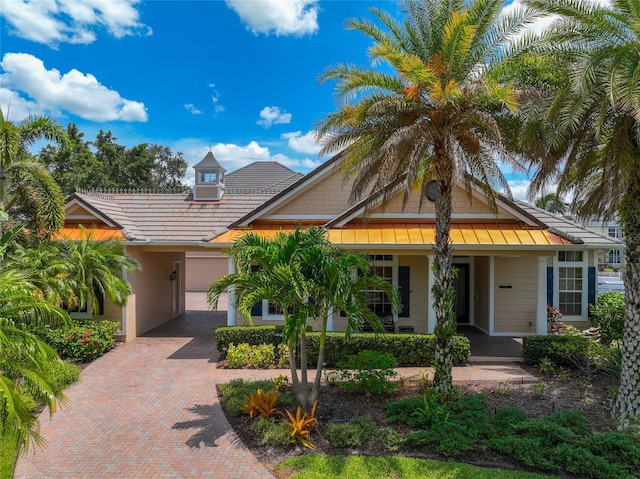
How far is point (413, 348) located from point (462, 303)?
6496 mm

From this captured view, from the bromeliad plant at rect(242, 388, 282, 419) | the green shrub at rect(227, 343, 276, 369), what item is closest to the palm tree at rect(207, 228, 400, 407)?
the bromeliad plant at rect(242, 388, 282, 419)

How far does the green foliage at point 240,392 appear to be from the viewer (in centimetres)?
869

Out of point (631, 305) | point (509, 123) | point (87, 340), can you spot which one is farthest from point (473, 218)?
point (87, 340)

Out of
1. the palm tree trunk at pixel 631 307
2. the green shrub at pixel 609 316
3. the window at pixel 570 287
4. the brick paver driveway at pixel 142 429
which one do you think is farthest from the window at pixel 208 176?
the green shrub at pixel 609 316

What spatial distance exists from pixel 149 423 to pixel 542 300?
12.6 metres

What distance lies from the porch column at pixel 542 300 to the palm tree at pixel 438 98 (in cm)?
592

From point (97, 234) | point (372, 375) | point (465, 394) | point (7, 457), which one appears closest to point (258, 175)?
point (97, 234)

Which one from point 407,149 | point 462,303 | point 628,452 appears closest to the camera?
point 628,452

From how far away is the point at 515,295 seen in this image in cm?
1538

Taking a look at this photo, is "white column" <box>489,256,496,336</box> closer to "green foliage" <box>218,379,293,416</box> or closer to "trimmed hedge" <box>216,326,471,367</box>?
"trimmed hedge" <box>216,326,471,367</box>

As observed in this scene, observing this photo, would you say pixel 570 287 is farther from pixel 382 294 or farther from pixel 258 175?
Answer: pixel 258 175

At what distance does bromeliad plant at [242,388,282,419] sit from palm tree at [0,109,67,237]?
9002mm

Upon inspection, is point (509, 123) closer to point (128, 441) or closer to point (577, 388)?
point (577, 388)

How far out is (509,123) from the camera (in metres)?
9.16
